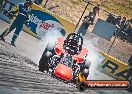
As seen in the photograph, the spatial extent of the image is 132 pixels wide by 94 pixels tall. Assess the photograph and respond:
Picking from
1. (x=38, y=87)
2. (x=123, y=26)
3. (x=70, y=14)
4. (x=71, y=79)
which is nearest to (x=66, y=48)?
(x=71, y=79)

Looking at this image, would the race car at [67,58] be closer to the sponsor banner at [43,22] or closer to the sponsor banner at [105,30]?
the sponsor banner at [43,22]

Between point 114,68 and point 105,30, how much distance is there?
6.10 m

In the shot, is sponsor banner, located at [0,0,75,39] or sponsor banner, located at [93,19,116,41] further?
sponsor banner, located at [93,19,116,41]

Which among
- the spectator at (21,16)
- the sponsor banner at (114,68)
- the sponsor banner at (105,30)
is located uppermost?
the sponsor banner at (105,30)

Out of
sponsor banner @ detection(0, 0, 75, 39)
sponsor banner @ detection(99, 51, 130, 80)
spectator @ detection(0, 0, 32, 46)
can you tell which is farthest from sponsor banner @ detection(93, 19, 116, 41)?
spectator @ detection(0, 0, 32, 46)

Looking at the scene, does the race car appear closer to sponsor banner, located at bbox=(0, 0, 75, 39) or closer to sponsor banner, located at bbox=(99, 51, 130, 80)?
sponsor banner, located at bbox=(99, 51, 130, 80)

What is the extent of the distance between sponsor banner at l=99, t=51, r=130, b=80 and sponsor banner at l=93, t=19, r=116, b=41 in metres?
5.30

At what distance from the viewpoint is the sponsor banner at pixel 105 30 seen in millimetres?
20984

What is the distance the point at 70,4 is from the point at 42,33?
13.8 meters

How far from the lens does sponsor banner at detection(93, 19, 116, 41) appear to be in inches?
826

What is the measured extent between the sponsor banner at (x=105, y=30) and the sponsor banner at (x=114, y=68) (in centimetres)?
530

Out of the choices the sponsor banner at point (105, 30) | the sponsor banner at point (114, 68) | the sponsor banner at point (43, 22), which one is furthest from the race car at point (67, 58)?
the sponsor banner at point (105, 30)

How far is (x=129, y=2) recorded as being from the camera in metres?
36.0

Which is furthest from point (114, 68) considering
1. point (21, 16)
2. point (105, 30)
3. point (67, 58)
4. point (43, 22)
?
point (67, 58)
